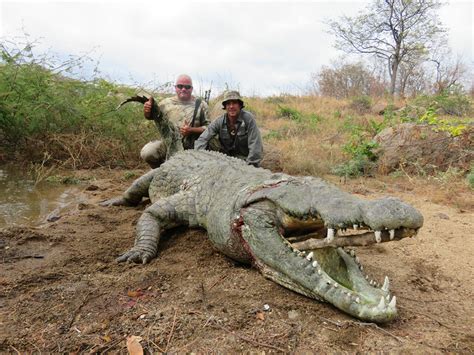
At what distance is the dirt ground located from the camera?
1.99 meters

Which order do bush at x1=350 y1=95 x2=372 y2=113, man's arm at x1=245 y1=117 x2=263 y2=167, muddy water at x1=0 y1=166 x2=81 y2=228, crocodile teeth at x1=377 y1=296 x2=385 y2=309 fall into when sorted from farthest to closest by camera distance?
bush at x1=350 y1=95 x2=372 y2=113, man's arm at x1=245 y1=117 x2=263 y2=167, muddy water at x1=0 y1=166 x2=81 y2=228, crocodile teeth at x1=377 y1=296 x2=385 y2=309

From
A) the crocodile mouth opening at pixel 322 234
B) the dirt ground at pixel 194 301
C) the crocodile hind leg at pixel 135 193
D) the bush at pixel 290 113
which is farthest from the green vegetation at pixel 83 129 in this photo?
the bush at pixel 290 113

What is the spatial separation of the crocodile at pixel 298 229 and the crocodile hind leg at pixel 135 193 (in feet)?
3.89

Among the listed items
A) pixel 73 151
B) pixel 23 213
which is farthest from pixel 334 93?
pixel 23 213

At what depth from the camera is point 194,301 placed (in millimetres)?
2379

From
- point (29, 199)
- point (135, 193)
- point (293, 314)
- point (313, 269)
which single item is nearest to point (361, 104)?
point (135, 193)

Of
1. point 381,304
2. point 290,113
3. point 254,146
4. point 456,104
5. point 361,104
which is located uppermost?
point 361,104

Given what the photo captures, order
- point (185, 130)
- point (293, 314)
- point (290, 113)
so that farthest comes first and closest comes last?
point (290, 113) → point (185, 130) → point (293, 314)

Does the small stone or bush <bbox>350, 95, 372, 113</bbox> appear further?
bush <bbox>350, 95, 372, 113</bbox>

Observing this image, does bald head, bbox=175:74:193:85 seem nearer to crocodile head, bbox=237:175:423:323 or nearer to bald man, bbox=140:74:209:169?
bald man, bbox=140:74:209:169

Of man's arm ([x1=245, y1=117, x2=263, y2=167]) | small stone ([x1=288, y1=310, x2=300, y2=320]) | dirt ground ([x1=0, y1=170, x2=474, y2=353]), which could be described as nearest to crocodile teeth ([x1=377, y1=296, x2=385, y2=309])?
dirt ground ([x1=0, y1=170, x2=474, y2=353])

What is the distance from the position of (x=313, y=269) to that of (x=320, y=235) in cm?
34

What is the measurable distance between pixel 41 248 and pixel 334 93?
23301 mm

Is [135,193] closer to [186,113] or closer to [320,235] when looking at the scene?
[186,113]
